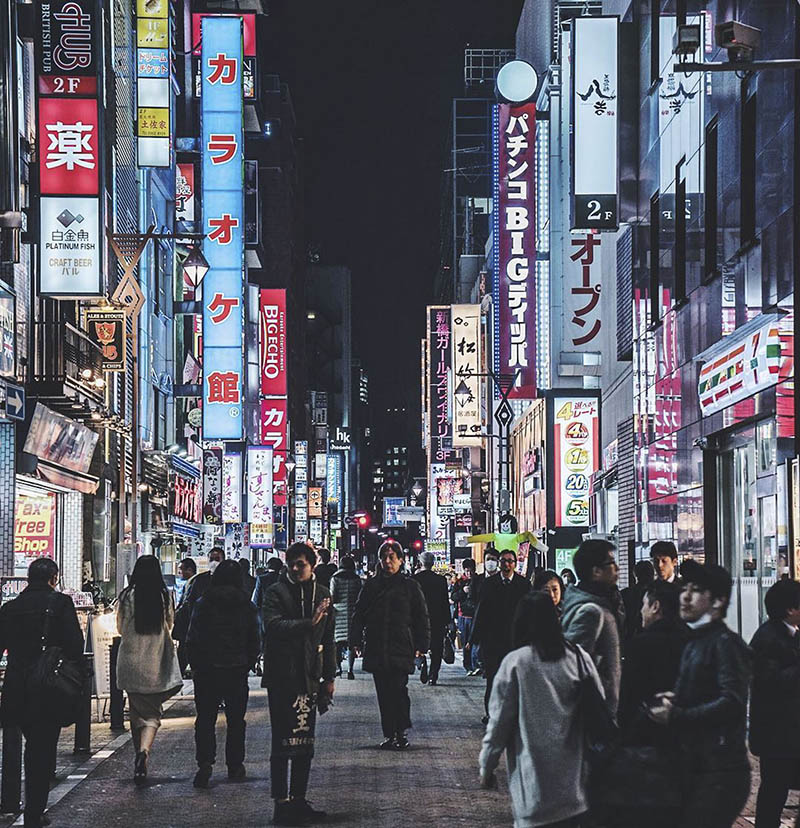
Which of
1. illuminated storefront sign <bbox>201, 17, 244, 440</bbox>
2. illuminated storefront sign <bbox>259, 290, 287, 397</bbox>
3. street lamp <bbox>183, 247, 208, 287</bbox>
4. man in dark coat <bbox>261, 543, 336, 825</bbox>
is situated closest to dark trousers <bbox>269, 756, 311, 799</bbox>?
man in dark coat <bbox>261, 543, 336, 825</bbox>

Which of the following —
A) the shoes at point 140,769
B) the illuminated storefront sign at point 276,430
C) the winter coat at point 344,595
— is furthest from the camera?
the illuminated storefront sign at point 276,430

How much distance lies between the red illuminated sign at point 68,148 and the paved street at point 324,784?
1148cm

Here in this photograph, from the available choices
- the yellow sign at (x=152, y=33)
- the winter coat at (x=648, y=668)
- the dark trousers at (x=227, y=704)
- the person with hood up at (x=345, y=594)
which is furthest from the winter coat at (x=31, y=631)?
the yellow sign at (x=152, y=33)

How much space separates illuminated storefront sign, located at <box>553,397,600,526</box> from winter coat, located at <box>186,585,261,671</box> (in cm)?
3872

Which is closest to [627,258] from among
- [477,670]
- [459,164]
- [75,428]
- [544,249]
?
[477,670]

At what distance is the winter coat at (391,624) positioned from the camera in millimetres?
15891

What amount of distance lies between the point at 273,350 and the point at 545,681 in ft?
230

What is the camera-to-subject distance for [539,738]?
24.1 feet

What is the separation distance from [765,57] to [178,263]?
1375 inches

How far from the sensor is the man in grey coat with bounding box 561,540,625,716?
8.98m

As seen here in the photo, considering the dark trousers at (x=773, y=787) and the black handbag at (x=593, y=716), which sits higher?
the black handbag at (x=593, y=716)

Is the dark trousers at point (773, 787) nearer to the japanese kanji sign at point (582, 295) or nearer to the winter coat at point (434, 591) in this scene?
the winter coat at point (434, 591)

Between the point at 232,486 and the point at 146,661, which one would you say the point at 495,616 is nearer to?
the point at 146,661

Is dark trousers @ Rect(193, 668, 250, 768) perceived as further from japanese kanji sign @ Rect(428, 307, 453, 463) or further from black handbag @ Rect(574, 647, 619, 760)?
japanese kanji sign @ Rect(428, 307, 453, 463)
